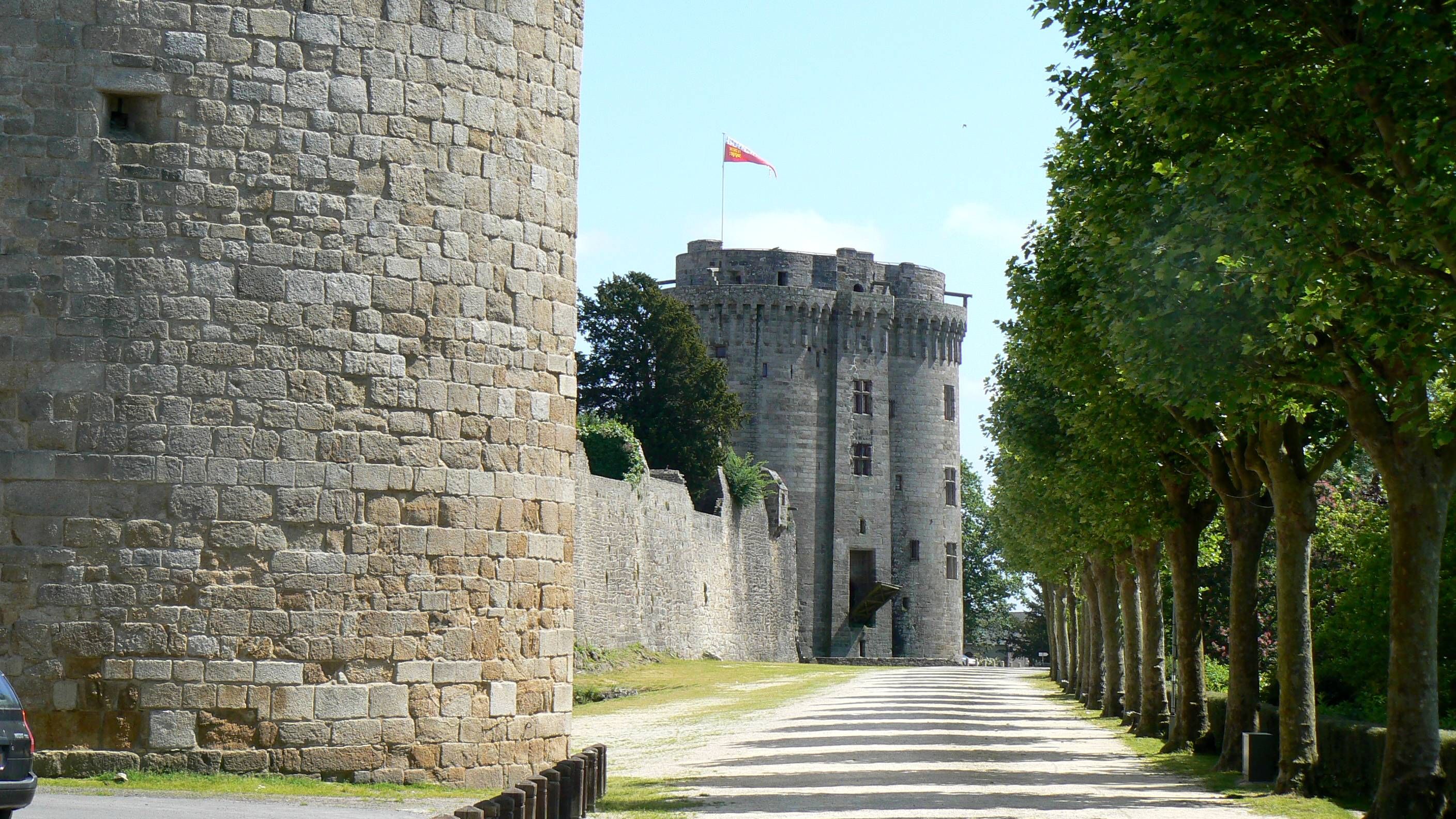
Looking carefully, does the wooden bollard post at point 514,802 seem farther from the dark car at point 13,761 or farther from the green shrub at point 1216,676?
the green shrub at point 1216,676

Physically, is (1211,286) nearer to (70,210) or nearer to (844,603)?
(70,210)

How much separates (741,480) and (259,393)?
183 ft

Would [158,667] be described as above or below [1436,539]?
below

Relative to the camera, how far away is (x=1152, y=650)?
2631cm

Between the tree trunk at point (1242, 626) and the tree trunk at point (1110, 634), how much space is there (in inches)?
482

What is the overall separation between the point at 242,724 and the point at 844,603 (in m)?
67.8

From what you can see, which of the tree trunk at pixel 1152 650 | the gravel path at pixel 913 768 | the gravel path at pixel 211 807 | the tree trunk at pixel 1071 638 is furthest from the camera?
the tree trunk at pixel 1071 638

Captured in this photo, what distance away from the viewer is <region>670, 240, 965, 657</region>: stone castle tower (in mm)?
77438

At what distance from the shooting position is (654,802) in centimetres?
1400

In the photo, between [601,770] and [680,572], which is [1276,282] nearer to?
[601,770]

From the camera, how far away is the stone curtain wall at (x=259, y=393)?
12078mm

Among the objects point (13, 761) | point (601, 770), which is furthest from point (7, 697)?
point (601, 770)

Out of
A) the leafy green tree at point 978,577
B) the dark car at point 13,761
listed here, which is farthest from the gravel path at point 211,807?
the leafy green tree at point 978,577

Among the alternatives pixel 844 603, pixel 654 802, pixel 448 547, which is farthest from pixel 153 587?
pixel 844 603
